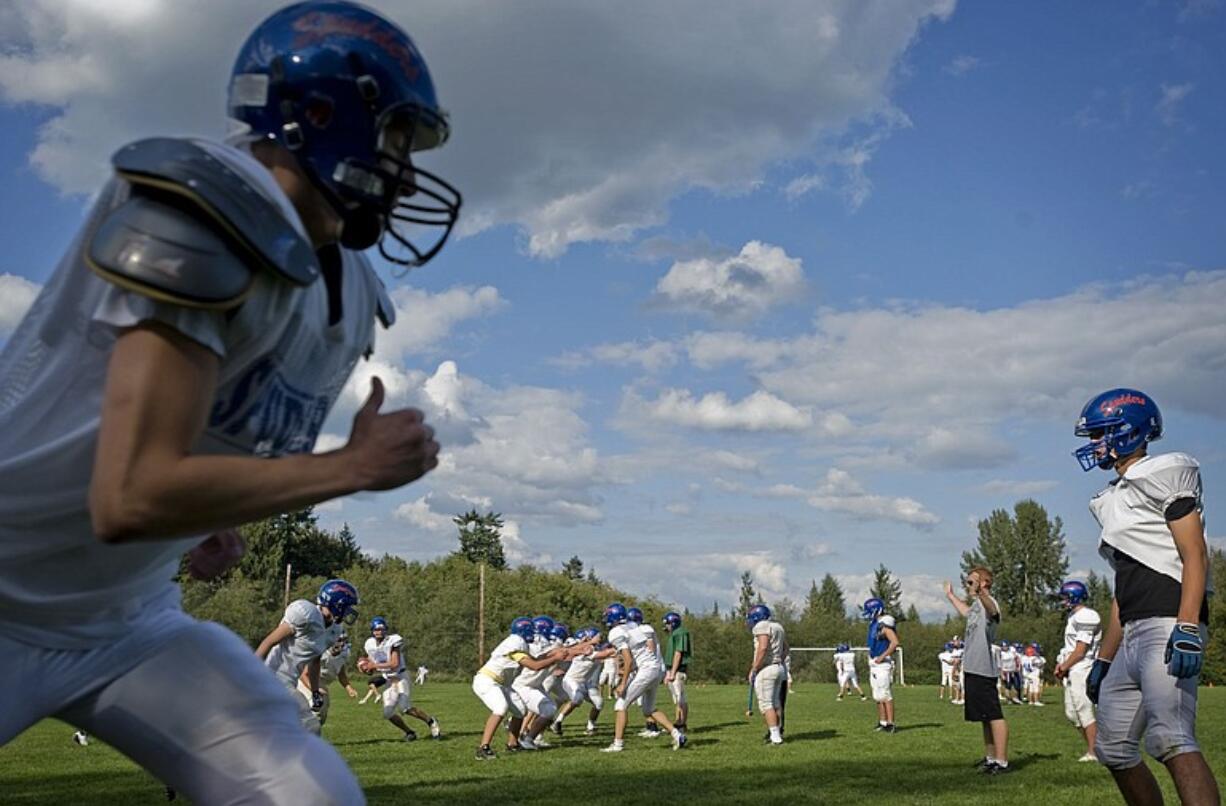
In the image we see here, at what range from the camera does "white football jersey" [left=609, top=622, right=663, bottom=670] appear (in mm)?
19062

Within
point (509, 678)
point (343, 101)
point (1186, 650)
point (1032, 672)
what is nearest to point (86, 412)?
point (343, 101)

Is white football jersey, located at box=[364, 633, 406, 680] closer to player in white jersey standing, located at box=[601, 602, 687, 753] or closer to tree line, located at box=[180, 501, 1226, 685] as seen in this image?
player in white jersey standing, located at box=[601, 602, 687, 753]

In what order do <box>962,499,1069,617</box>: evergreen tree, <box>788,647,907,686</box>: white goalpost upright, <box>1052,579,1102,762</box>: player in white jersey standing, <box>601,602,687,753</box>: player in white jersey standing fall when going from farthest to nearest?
<box>962,499,1069,617</box>: evergreen tree → <box>788,647,907,686</box>: white goalpost upright → <box>601,602,687,753</box>: player in white jersey standing → <box>1052,579,1102,762</box>: player in white jersey standing

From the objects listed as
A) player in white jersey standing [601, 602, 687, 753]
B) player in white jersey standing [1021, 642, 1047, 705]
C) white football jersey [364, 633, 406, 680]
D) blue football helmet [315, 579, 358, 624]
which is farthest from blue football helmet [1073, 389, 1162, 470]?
player in white jersey standing [1021, 642, 1047, 705]

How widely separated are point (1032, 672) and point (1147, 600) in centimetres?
2991

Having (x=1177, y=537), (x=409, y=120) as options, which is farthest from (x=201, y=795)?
(x=1177, y=537)

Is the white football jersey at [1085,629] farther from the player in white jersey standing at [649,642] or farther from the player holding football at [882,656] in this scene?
the player in white jersey standing at [649,642]

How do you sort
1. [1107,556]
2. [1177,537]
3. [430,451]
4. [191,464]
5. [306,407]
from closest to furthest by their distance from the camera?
[191,464] < [430,451] < [306,407] < [1177,537] < [1107,556]

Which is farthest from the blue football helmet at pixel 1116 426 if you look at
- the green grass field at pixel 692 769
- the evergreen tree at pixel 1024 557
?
the evergreen tree at pixel 1024 557

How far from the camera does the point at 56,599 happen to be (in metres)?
2.57

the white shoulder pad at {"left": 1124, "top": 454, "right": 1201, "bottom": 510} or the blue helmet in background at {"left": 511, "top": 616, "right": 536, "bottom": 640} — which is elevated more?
the white shoulder pad at {"left": 1124, "top": 454, "right": 1201, "bottom": 510}

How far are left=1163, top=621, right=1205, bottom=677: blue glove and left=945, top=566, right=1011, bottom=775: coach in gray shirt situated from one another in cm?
733

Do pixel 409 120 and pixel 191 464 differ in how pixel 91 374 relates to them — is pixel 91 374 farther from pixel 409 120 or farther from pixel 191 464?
pixel 409 120

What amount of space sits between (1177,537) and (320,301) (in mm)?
5501
